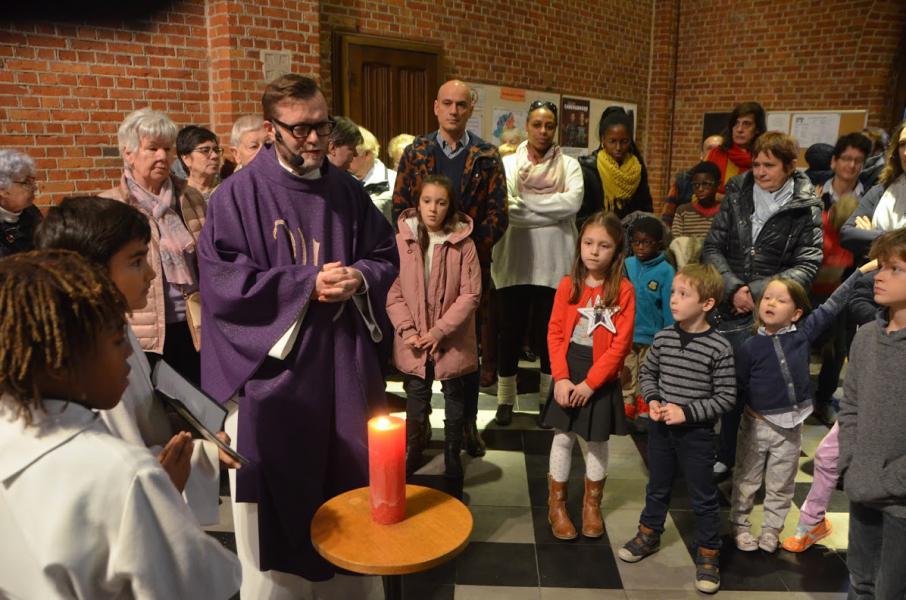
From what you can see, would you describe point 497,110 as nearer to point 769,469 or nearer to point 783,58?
point 783,58

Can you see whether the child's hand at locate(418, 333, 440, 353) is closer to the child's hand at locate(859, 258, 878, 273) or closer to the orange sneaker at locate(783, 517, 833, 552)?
the orange sneaker at locate(783, 517, 833, 552)

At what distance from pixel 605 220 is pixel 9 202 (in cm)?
272

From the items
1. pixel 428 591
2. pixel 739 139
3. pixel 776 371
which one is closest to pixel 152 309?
pixel 428 591

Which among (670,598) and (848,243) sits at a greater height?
(848,243)

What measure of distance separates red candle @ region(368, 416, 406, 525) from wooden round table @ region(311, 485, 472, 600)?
4 cm

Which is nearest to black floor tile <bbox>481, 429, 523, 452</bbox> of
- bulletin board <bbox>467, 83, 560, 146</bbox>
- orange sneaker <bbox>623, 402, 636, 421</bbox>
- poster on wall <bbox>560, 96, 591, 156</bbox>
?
orange sneaker <bbox>623, 402, 636, 421</bbox>

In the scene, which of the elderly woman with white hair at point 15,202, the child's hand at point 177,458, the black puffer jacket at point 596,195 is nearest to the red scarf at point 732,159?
the black puffer jacket at point 596,195

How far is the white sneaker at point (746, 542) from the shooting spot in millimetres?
2826

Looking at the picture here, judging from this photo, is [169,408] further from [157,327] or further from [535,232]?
[535,232]

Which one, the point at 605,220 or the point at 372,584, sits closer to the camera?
the point at 372,584

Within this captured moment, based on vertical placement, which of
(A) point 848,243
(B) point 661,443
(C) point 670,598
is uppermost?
(A) point 848,243

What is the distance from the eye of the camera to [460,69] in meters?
7.30

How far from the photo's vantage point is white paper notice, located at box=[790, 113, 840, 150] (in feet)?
27.1

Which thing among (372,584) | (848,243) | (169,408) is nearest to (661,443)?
(372,584)
